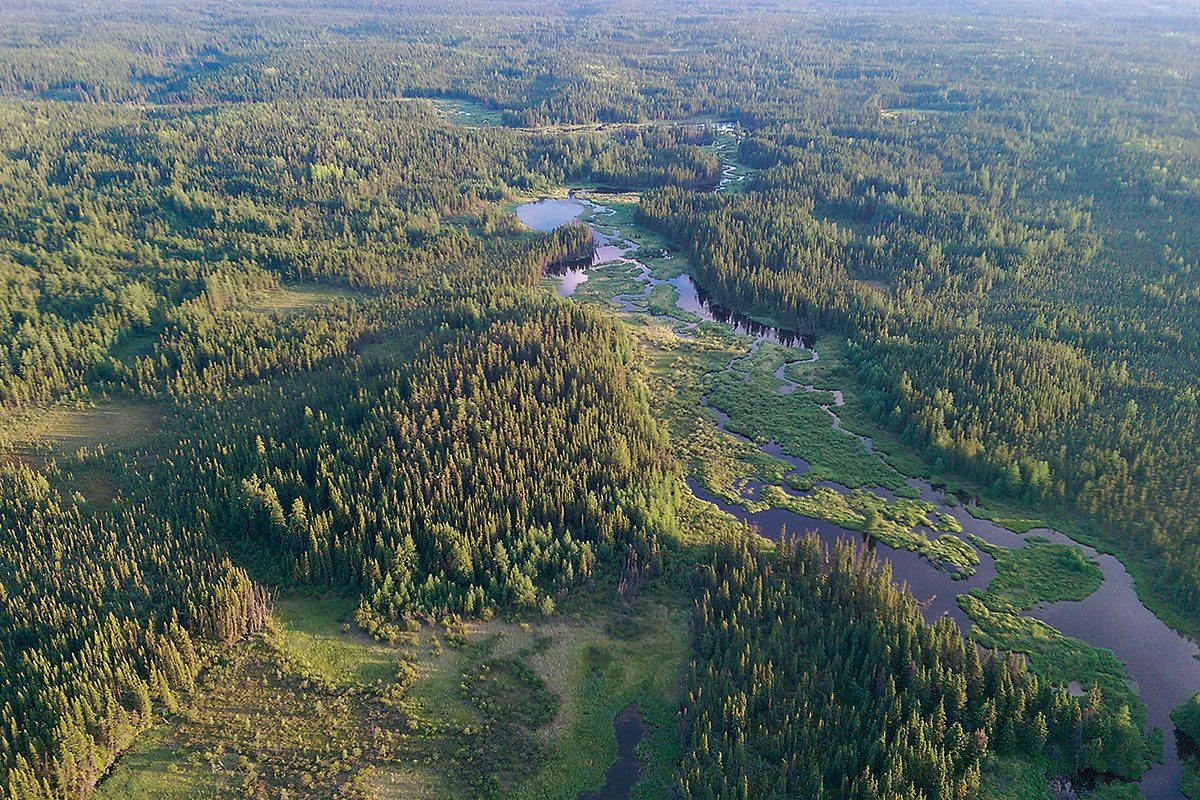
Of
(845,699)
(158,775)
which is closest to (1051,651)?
(845,699)

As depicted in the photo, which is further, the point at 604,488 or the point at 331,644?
the point at 604,488

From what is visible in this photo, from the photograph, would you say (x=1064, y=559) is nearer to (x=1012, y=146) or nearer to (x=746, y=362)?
(x=746, y=362)

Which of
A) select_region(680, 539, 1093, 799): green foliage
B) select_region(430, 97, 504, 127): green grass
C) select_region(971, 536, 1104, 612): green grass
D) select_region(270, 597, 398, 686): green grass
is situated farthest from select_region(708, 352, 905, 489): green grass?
select_region(430, 97, 504, 127): green grass

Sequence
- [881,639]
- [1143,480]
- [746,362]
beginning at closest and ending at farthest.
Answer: [881,639], [1143,480], [746,362]

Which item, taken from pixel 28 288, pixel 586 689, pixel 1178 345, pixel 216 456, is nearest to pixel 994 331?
pixel 1178 345

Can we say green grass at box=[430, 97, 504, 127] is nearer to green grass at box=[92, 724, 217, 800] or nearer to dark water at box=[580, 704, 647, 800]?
dark water at box=[580, 704, 647, 800]

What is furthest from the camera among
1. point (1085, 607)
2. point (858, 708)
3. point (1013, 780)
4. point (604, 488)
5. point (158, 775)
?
point (604, 488)

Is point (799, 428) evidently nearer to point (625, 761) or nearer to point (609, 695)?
point (609, 695)
